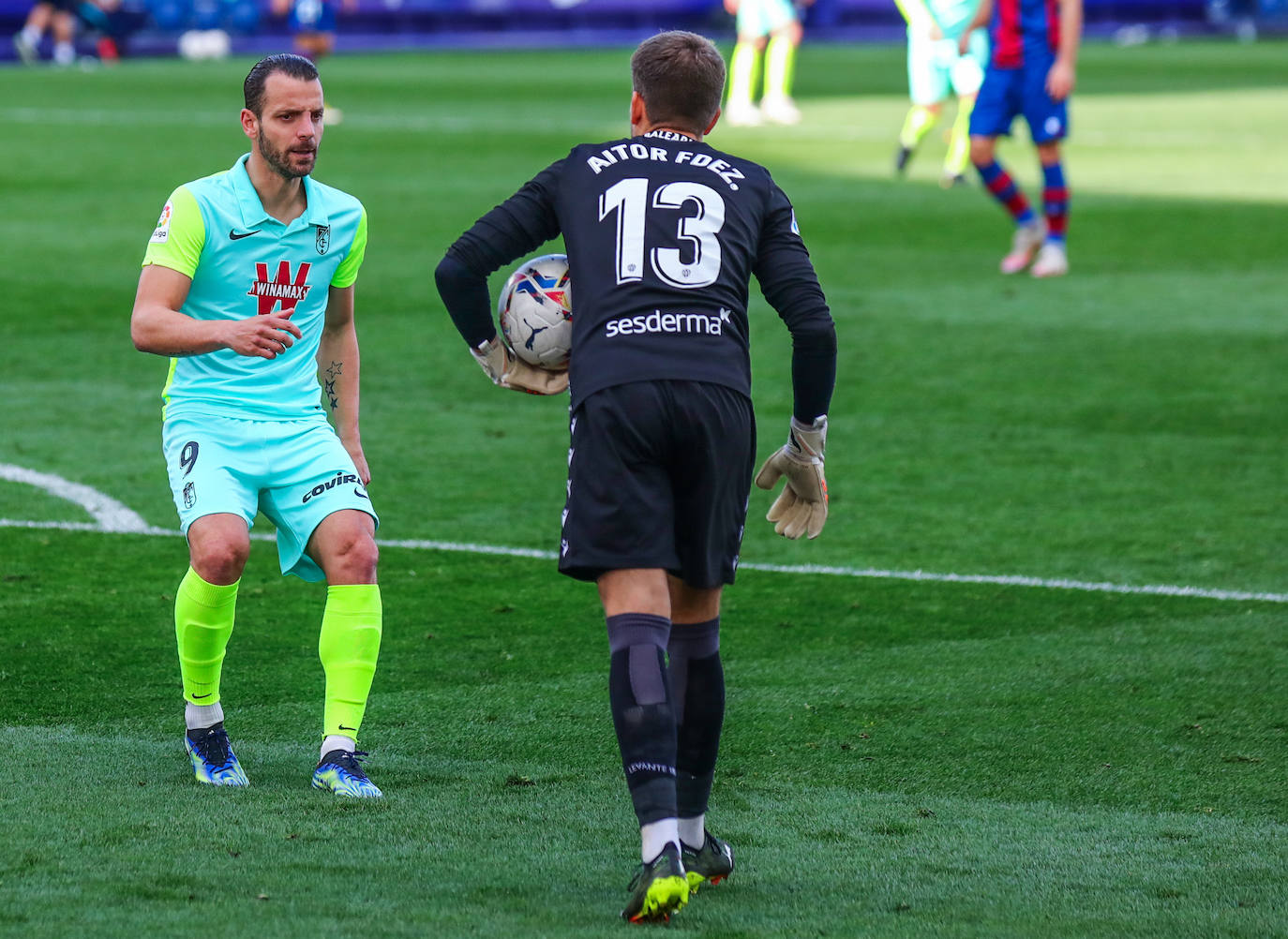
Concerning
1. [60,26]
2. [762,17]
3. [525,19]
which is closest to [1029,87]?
[762,17]

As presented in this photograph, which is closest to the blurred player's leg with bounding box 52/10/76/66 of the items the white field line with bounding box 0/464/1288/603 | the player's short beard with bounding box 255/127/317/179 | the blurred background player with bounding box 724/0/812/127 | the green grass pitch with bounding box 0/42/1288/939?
the blurred background player with bounding box 724/0/812/127

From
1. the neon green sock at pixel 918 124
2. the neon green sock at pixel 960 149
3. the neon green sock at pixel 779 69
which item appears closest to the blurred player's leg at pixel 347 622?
the neon green sock at pixel 918 124

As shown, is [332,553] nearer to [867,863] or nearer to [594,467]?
[594,467]

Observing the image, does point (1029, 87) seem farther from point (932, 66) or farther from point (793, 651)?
point (793, 651)

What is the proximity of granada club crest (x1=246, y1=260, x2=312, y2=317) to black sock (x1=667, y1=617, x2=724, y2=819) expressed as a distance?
1.43m

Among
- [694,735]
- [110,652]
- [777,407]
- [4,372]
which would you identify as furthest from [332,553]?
[4,372]

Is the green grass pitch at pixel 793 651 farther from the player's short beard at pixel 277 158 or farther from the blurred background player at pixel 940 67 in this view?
the blurred background player at pixel 940 67

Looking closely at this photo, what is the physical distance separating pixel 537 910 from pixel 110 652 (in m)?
2.59

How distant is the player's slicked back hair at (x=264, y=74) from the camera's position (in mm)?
4797

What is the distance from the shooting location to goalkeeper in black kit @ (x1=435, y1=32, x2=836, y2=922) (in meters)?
4.00

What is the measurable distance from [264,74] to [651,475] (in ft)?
5.11

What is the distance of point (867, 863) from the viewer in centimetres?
432

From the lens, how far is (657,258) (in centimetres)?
406

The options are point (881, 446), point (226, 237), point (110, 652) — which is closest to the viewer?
point (226, 237)
